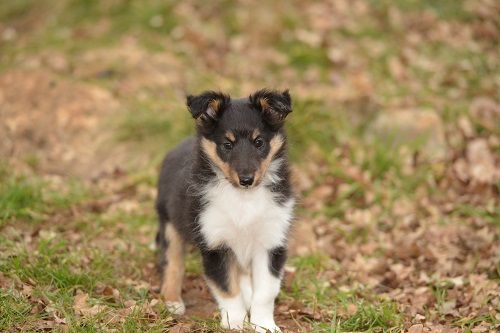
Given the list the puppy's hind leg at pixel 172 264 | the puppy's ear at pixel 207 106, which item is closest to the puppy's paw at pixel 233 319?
the puppy's hind leg at pixel 172 264

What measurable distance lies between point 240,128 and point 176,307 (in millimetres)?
1665

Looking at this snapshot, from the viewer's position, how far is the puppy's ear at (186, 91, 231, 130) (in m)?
4.70

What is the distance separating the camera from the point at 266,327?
4840mm

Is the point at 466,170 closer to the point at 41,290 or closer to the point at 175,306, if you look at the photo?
the point at 175,306

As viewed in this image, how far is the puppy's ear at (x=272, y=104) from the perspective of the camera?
4746mm

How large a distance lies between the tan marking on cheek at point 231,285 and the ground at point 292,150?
286 mm

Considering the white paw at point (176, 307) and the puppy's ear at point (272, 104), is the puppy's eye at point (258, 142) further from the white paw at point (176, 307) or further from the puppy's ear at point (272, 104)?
the white paw at point (176, 307)

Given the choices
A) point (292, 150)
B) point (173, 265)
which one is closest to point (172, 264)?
point (173, 265)

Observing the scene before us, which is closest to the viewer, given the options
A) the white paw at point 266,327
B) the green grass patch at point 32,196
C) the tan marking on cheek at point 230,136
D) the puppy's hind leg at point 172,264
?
the tan marking on cheek at point 230,136

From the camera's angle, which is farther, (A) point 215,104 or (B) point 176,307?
(B) point 176,307

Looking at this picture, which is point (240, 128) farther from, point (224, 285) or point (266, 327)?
point (266, 327)

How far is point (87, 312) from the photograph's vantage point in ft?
15.4

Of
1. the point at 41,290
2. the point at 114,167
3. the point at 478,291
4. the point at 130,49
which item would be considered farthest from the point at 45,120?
the point at 478,291

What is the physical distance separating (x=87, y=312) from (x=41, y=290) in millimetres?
490
